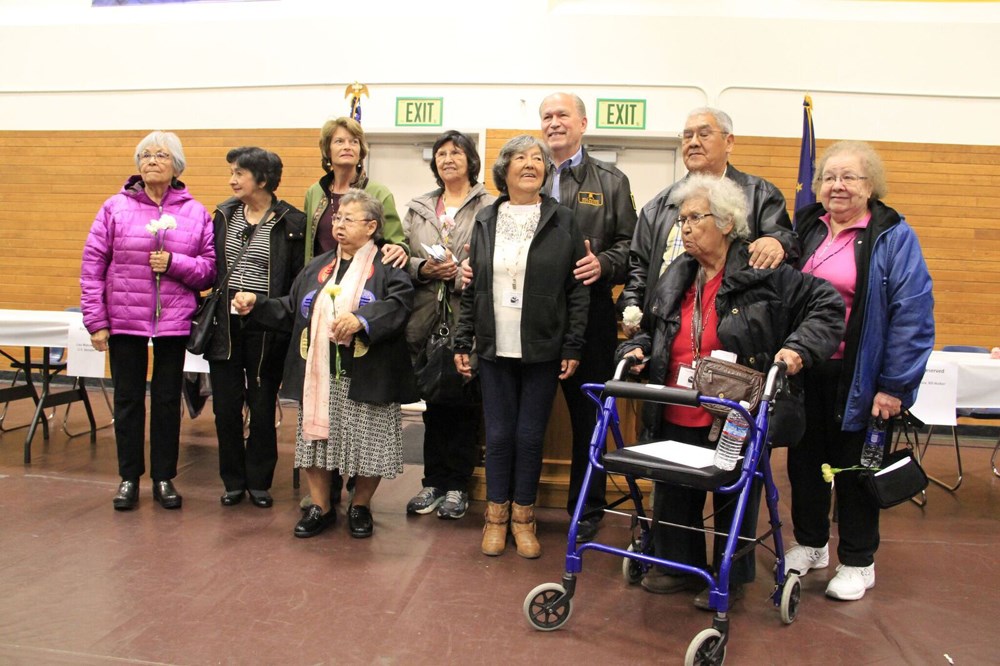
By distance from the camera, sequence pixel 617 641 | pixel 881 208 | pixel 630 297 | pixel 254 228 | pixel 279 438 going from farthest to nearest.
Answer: pixel 279 438 → pixel 254 228 → pixel 630 297 → pixel 881 208 → pixel 617 641

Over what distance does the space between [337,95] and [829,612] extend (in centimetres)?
610

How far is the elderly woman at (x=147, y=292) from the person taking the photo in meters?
3.54

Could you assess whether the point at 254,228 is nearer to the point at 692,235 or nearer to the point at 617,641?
the point at 692,235

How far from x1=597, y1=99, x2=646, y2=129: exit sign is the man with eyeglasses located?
12.3 feet

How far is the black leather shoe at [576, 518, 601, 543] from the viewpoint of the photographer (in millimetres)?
3330

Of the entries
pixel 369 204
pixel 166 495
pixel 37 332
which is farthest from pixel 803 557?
pixel 37 332

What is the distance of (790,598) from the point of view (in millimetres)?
2578

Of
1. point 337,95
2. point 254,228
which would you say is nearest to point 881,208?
point 254,228

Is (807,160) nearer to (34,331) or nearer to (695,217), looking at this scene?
(695,217)

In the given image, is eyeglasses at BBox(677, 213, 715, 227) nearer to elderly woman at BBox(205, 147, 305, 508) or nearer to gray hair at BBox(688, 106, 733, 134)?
gray hair at BBox(688, 106, 733, 134)

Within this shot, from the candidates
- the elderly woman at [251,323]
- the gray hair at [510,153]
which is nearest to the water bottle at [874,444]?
the gray hair at [510,153]

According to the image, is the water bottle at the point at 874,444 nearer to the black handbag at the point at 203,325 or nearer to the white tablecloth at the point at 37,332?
the black handbag at the point at 203,325

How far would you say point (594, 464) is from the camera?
2.48 m

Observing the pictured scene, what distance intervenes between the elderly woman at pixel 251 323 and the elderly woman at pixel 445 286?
638mm
